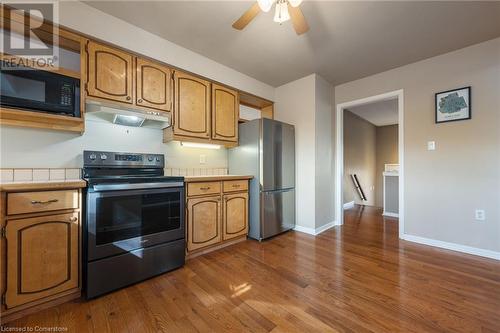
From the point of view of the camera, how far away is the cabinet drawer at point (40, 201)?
1314 millimetres

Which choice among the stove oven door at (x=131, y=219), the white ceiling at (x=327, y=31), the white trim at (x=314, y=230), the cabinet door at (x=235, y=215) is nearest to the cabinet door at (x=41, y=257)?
the stove oven door at (x=131, y=219)

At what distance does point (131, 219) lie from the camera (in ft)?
5.87

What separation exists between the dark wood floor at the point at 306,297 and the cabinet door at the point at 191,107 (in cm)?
148

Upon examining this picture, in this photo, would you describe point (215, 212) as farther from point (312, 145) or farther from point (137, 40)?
point (137, 40)

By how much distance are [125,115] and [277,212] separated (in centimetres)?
222

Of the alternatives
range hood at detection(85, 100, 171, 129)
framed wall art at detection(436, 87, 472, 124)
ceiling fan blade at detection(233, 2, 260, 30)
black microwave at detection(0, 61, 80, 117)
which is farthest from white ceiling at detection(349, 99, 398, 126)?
black microwave at detection(0, 61, 80, 117)

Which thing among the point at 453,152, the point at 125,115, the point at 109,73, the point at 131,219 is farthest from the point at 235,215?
the point at 453,152

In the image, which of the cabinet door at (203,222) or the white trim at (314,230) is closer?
the cabinet door at (203,222)

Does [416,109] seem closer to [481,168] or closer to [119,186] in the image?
[481,168]

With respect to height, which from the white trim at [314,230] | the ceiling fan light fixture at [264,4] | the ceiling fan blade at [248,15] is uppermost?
the ceiling fan blade at [248,15]

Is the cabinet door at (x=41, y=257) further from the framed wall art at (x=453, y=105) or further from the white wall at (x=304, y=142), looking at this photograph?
the framed wall art at (x=453, y=105)

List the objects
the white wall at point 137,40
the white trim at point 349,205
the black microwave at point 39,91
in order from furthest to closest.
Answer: the white trim at point 349,205 → the white wall at point 137,40 → the black microwave at point 39,91

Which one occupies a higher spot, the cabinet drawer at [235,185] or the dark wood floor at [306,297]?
the cabinet drawer at [235,185]

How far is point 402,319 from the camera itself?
1353 millimetres
